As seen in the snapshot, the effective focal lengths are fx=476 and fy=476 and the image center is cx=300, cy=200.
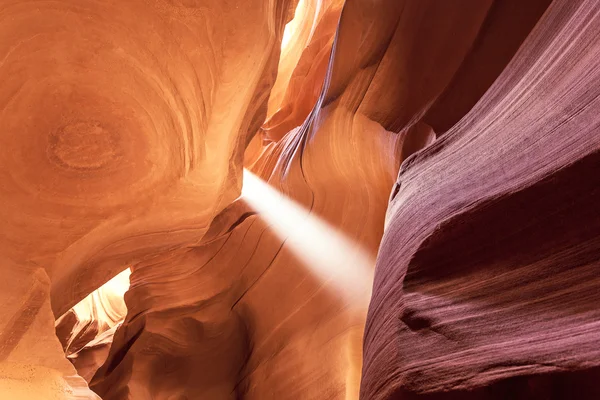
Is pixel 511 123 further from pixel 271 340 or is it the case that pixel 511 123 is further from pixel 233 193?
pixel 271 340

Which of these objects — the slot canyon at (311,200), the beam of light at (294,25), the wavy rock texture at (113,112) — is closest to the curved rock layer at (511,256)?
the slot canyon at (311,200)

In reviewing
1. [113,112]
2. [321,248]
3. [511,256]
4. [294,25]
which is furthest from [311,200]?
[294,25]

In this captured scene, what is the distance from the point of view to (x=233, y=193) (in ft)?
16.0

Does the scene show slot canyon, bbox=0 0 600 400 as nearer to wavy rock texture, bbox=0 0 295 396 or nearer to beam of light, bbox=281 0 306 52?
wavy rock texture, bbox=0 0 295 396

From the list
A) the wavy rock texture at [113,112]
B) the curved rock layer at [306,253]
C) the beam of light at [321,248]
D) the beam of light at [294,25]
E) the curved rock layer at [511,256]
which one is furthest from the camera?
the beam of light at [294,25]

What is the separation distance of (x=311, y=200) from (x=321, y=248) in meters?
0.54

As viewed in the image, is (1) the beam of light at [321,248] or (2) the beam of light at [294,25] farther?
(2) the beam of light at [294,25]

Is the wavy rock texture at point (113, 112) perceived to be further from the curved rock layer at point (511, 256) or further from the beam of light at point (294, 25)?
the beam of light at point (294, 25)

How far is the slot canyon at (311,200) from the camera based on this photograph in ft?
5.58

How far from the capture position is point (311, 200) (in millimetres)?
5215

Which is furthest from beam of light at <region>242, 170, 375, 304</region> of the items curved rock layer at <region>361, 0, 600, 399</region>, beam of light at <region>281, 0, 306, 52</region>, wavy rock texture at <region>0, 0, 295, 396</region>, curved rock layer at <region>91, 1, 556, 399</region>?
beam of light at <region>281, 0, 306, 52</region>

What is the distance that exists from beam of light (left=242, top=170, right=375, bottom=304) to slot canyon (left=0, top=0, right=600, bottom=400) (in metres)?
0.02

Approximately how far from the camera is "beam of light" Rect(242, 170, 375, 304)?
5043 mm

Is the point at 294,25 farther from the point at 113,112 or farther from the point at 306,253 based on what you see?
the point at 113,112
